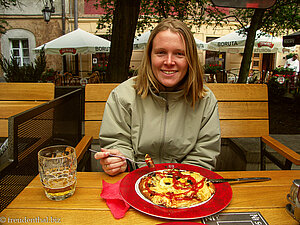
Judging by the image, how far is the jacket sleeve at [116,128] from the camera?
1.58 meters

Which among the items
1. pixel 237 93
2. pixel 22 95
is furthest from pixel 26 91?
pixel 237 93

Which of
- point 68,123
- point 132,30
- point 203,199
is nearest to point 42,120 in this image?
point 68,123

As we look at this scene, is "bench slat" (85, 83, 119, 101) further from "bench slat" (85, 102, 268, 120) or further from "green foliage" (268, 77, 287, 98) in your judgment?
"green foliage" (268, 77, 287, 98)

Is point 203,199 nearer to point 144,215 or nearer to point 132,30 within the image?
point 144,215

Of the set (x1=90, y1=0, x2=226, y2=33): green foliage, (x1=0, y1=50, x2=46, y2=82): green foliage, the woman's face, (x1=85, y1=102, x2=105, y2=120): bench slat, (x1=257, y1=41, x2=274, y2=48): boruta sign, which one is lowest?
(x1=85, y1=102, x2=105, y2=120): bench slat

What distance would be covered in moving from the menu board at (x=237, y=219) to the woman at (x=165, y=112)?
63cm

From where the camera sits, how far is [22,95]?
2938mm

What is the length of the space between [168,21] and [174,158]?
923 mm

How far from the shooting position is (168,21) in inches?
63.7

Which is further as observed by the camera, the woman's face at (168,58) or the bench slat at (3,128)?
the bench slat at (3,128)

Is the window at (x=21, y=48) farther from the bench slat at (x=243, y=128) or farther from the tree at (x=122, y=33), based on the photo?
the bench slat at (x=243, y=128)

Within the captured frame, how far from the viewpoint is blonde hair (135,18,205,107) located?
1561 millimetres

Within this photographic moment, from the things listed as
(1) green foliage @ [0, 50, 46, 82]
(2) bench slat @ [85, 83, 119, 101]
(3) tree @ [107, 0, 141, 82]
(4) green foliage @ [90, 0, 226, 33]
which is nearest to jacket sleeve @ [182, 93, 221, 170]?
(2) bench slat @ [85, 83, 119, 101]

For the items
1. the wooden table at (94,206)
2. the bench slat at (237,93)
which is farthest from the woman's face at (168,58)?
the bench slat at (237,93)
